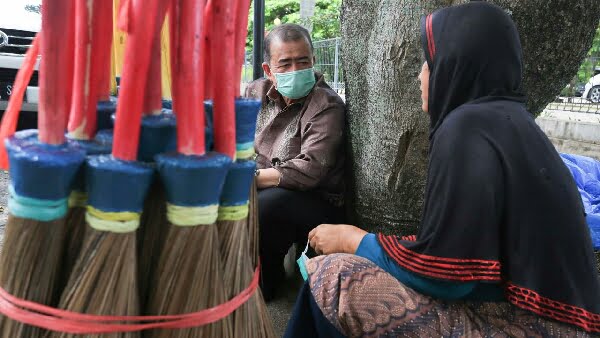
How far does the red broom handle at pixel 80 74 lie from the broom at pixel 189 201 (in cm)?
14

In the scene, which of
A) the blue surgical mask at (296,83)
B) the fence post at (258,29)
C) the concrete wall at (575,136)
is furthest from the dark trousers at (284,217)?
the concrete wall at (575,136)

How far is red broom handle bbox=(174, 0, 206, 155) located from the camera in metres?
0.86

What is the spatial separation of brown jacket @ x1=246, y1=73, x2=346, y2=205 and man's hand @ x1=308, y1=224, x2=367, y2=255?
0.62 meters

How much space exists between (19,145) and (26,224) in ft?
0.42

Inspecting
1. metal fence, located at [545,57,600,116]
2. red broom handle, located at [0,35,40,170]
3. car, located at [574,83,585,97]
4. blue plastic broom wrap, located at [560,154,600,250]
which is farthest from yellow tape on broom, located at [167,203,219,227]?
car, located at [574,83,585,97]

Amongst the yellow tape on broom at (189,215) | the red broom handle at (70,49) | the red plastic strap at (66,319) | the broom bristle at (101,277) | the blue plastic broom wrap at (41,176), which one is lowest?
the red plastic strap at (66,319)

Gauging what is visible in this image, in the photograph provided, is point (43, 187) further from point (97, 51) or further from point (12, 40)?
point (12, 40)

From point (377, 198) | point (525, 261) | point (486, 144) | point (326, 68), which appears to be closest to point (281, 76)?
point (377, 198)

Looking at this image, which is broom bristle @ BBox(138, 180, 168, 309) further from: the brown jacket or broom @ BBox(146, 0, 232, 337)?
the brown jacket

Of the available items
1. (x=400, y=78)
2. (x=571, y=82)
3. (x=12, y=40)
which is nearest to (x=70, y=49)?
(x=400, y=78)

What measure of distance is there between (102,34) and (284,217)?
1.68 meters

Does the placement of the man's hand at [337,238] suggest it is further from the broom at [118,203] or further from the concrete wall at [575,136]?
the concrete wall at [575,136]

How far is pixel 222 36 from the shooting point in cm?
90

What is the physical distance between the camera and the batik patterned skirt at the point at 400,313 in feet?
4.75
